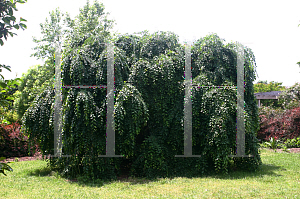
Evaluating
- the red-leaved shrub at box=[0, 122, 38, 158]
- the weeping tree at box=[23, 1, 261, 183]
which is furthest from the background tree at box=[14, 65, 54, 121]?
the weeping tree at box=[23, 1, 261, 183]

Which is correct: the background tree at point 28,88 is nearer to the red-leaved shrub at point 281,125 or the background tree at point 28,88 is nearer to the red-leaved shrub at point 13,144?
the red-leaved shrub at point 13,144

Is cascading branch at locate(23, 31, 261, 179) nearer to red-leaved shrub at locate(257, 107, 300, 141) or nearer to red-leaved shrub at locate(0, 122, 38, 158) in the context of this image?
red-leaved shrub at locate(0, 122, 38, 158)

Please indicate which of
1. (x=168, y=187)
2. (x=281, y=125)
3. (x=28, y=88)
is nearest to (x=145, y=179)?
(x=168, y=187)

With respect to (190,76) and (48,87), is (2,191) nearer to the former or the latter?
(48,87)

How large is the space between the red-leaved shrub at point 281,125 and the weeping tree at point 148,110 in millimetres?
6368

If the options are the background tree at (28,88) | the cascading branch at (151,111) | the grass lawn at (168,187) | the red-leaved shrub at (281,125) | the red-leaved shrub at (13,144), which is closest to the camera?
the grass lawn at (168,187)

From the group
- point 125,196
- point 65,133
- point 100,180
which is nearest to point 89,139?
point 65,133

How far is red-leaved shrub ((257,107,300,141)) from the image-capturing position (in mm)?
12247

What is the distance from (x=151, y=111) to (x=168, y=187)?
218cm

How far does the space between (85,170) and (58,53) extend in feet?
11.0

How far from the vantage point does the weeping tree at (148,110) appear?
6.20 metres

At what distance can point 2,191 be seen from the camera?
544 cm

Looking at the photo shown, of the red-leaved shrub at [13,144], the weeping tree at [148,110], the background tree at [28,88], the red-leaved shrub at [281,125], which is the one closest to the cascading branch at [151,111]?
the weeping tree at [148,110]

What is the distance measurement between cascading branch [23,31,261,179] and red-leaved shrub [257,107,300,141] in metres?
6.27
